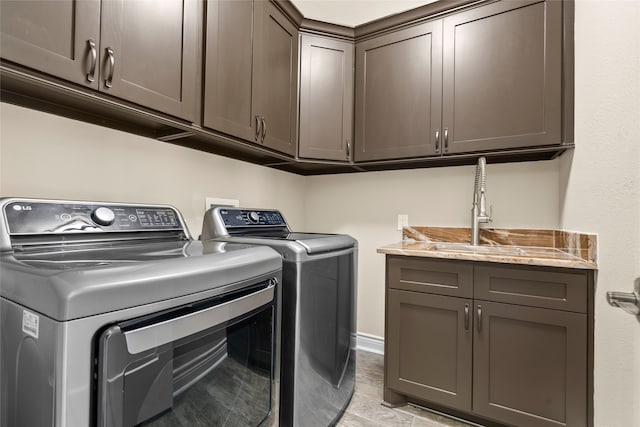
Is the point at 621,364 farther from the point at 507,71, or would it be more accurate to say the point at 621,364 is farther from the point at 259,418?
the point at 507,71

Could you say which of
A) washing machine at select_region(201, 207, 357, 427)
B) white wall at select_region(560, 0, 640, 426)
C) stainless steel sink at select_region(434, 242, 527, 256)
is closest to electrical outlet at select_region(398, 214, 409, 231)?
stainless steel sink at select_region(434, 242, 527, 256)

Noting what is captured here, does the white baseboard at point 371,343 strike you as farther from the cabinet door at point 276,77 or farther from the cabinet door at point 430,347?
the cabinet door at point 276,77

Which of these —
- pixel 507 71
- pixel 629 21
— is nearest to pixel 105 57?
pixel 629 21

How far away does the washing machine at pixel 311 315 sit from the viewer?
4.12 ft

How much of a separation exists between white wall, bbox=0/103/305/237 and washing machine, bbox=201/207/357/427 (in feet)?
0.96

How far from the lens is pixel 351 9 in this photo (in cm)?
220

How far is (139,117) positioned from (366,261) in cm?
187

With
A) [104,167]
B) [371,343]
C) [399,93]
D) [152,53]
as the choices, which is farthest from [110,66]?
[371,343]

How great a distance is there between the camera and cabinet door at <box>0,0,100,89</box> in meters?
0.84

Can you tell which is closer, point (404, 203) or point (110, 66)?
point (110, 66)

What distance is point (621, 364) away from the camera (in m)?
1.07

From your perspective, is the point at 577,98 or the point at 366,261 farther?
the point at 366,261

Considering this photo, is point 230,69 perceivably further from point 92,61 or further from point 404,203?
point 404,203

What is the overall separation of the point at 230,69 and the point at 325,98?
80cm
